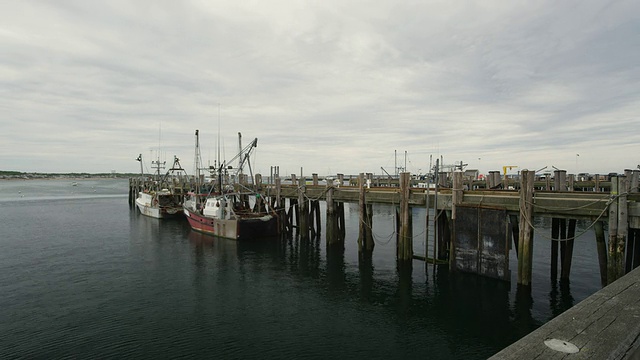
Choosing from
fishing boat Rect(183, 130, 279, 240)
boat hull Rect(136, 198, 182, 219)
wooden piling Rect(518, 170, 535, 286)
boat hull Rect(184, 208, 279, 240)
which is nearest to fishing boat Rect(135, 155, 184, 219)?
boat hull Rect(136, 198, 182, 219)

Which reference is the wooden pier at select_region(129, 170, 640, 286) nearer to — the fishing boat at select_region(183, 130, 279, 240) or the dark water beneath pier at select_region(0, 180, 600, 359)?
the dark water beneath pier at select_region(0, 180, 600, 359)

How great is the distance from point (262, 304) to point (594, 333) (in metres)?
15.2

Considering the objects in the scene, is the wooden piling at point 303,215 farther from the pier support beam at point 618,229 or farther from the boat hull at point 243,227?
the pier support beam at point 618,229

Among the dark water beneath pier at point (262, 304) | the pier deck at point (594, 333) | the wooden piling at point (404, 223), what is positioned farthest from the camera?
the wooden piling at point (404, 223)

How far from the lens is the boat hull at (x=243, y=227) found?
112 feet

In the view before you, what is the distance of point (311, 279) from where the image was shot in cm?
2206

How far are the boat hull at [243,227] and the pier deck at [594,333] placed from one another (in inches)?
1189

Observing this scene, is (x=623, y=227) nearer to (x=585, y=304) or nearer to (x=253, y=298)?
(x=585, y=304)

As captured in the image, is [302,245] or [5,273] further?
[302,245]

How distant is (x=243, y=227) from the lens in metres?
34.0

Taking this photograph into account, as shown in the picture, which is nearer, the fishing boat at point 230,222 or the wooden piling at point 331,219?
the wooden piling at point 331,219

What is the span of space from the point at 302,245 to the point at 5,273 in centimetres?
2123

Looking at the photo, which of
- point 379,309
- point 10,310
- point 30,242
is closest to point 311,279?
point 379,309

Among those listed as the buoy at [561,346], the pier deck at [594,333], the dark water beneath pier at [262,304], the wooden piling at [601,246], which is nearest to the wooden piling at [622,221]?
the wooden piling at [601,246]
